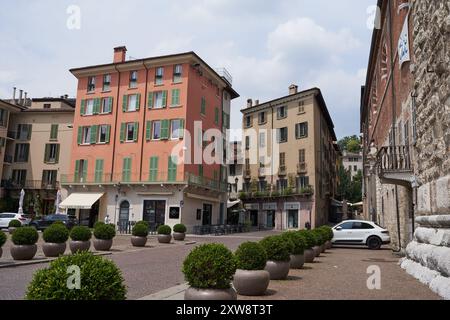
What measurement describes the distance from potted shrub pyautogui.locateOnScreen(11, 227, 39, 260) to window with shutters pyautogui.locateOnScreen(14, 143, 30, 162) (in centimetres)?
3581

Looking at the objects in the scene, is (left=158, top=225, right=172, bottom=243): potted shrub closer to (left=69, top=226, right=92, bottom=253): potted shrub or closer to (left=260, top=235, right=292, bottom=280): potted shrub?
(left=69, top=226, right=92, bottom=253): potted shrub

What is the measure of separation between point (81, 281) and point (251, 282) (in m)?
4.20

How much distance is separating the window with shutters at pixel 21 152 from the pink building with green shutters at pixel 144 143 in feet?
31.5

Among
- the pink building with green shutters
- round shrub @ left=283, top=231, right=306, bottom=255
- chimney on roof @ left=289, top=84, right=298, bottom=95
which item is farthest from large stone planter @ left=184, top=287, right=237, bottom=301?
chimney on roof @ left=289, top=84, right=298, bottom=95

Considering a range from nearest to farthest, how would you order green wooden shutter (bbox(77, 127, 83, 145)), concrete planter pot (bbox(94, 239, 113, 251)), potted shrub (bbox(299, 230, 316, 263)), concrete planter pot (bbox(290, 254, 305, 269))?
1. concrete planter pot (bbox(290, 254, 305, 269))
2. potted shrub (bbox(299, 230, 316, 263))
3. concrete planter pot (bbox(94, 239, 113, 251))
4. green wooden shutter (bbox(77, 127, 83, 145))

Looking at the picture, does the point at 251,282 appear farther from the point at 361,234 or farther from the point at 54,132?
the point at 54,132

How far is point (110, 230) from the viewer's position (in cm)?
1788

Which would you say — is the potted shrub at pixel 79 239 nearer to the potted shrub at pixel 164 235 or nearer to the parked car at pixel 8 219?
the potted shrub at pixel 164 235

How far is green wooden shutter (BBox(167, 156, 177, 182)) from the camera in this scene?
34625mm

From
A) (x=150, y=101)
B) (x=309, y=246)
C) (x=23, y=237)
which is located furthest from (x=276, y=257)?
(x=150, y=101)

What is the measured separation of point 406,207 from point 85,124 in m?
33.2

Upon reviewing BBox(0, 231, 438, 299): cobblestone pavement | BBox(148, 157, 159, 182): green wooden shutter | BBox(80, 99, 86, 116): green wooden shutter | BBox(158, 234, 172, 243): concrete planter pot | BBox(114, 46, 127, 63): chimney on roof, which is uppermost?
BBox(114, 46, 127, 63): chimney on roof
